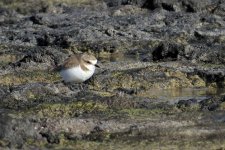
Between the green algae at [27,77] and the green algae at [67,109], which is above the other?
the green algae at [67,109]

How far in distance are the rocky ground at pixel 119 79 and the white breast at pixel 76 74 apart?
14cm

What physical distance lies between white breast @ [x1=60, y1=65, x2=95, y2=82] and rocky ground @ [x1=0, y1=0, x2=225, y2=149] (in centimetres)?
14

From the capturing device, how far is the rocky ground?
10594 mm

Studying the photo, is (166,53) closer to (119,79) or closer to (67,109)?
(119,79)

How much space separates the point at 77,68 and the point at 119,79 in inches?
78.8

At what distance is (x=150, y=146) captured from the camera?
10195 millimetres

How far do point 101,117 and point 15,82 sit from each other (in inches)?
190

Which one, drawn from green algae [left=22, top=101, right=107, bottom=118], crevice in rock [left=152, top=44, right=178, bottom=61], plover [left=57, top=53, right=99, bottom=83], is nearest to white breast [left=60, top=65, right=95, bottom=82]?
plover [left=57, top=53, right=99, bottom=83]

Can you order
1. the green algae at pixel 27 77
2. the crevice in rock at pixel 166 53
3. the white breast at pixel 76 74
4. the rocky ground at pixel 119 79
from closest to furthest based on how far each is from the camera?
1. the rocky ground at pixel 119 79
2. the white breast at pixel 76 74
3. the green algae at pixel 27 77
4. the crevice in rock at pixel 166 53

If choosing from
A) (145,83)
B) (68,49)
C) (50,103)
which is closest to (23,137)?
(50,103)

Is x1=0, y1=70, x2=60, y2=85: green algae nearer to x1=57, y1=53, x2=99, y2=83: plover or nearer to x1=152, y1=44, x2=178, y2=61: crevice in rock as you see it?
x1=57, y1=53, x2=99, y2=83: plover

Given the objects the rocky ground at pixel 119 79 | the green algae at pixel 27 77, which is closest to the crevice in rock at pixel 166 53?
the rocky ground at pixel 119 79

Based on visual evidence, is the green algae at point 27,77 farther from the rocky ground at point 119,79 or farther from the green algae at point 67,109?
the green algae at point 67,109

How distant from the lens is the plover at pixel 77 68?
1380 cm
